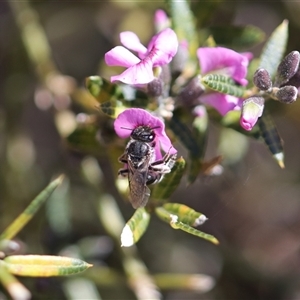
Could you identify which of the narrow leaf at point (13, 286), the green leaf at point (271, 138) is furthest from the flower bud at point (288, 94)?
the narrow leaf at point (13, 286)

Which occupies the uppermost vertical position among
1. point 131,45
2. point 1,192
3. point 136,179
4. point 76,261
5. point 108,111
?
point 131,45

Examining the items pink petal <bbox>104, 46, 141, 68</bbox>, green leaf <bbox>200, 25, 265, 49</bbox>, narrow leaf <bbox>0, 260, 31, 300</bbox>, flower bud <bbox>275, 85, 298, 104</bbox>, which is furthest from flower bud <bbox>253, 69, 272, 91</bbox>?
narrow leaf <bbox>0, 260, 31, 300</bbox>

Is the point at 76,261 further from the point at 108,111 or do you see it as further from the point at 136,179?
the point at 108,111

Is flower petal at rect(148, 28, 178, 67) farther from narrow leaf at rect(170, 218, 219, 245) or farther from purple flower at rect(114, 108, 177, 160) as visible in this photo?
narrow leaf at rect(170, 218, 219, 245)

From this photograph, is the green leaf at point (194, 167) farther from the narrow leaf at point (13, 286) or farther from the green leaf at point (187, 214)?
the narrow leaf at point (13, 286)

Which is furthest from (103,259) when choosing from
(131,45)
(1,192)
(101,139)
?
(131,45)

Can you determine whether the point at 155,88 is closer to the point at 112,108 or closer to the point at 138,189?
the point at 112,108
